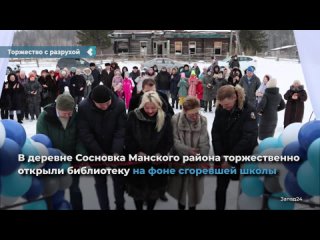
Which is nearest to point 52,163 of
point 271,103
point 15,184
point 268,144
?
point 15,184

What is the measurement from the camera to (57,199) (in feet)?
8.20

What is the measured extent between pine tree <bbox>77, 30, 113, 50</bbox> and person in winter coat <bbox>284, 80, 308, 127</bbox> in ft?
6.09

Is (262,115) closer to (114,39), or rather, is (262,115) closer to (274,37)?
(274,37)

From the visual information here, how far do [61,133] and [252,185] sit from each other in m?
1.43

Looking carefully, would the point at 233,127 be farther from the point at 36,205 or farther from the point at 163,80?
the point at 163,80

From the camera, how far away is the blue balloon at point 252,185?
2.47 metres

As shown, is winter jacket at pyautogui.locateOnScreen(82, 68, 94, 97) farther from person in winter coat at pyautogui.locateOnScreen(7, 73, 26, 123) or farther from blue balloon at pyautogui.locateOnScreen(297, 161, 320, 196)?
blue balloon at pyautogui.locateOnScreen(297, 161, 320, 196)

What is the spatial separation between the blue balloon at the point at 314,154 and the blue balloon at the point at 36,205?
1.88 meters

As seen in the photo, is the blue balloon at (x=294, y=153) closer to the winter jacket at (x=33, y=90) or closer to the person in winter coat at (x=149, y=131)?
the person in winter coat at (x=149, y=131)

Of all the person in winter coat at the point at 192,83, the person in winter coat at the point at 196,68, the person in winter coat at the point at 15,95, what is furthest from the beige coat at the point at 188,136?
the person in winter coat at the point at 15,95

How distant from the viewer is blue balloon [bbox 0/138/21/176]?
89.0 inches

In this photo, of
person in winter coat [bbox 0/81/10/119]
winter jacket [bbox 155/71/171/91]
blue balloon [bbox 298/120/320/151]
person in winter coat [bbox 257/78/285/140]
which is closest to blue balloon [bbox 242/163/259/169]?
blue balloon [bbox 298/120/320/151]

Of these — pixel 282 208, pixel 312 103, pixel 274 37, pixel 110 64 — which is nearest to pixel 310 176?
pixel 282 208

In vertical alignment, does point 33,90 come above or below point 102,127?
above
